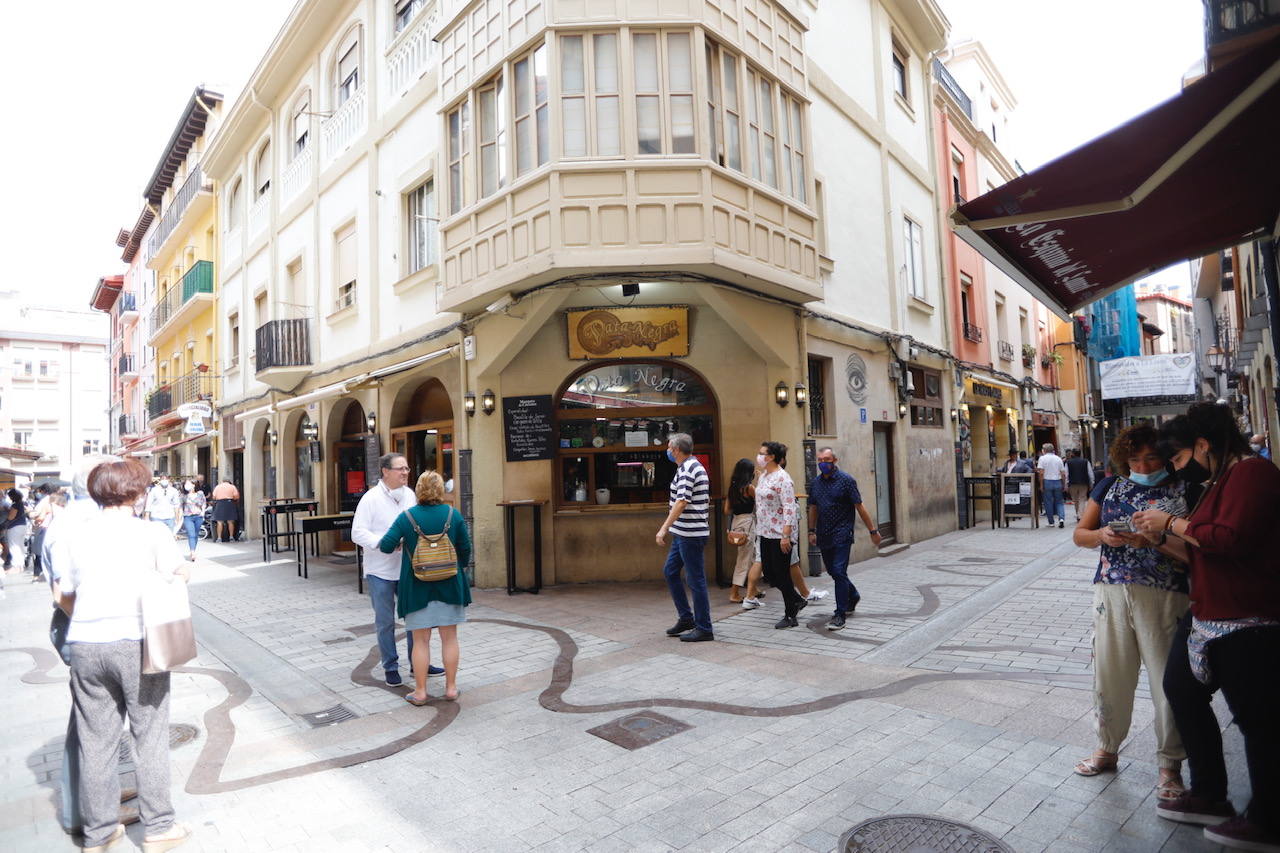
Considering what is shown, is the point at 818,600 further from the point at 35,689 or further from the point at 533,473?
the point at 35,689

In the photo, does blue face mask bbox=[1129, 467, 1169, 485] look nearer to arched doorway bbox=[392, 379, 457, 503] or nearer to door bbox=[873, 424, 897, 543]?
door bbox=[873, 424, 897, 543]

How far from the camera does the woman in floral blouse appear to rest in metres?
7.28

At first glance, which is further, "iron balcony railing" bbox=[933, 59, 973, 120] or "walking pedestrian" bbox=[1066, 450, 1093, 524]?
"walking pedestrian" bbox=[1066, 450, 1093, 524]

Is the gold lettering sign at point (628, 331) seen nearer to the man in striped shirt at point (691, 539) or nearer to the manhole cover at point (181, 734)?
the man in striped shirt at point (691, 539)

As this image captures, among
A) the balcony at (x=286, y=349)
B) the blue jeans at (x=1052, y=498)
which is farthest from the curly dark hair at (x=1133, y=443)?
the balcony at (x=286, y=349)

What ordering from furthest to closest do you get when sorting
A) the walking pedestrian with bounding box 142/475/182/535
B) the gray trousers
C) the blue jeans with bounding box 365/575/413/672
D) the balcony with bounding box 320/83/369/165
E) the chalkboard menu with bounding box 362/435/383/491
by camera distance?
the walking pedestrian with bounding box 142/475/182/535 → the balcony with bounding box 320/83/369/165 → the chalkboard menu with bounding box 362/435/383/491 → the blue jeans with bounding box 365/575/413/672 → the gray trousers

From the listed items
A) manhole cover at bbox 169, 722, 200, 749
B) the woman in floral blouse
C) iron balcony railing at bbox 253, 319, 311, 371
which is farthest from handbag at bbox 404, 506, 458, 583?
iron balcony railing at bbox 253, 319, 311, 371

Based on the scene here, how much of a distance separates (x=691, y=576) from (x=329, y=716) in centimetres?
317

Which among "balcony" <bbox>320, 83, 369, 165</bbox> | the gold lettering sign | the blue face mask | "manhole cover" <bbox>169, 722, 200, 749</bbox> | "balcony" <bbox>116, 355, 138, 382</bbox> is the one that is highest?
"balcony" <bbox>320, 83, 369, 165</bbox>

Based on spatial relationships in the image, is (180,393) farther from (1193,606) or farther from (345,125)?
(1193,606)

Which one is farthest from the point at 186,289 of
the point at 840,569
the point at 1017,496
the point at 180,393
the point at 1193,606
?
the point at 1193,606

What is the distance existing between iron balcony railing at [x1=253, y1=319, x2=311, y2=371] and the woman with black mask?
15642mm

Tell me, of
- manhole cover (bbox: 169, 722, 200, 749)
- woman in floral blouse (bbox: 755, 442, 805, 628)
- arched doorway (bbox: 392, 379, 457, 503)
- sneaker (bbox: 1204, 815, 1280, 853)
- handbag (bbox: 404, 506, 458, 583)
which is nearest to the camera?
sneaker (bbox: 1204, 815, 1280, 853)

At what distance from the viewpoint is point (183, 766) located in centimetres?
432
